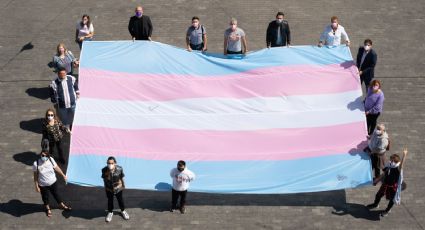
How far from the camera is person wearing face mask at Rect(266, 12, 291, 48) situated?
14391 millimetres

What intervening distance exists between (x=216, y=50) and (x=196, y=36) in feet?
7.29

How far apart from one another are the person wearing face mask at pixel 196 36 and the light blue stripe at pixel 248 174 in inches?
153

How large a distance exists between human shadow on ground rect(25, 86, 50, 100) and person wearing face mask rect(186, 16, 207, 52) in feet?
12.4

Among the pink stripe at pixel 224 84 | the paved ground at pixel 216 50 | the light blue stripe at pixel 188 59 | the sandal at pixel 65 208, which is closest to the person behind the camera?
the paved ground at pixel 216 50

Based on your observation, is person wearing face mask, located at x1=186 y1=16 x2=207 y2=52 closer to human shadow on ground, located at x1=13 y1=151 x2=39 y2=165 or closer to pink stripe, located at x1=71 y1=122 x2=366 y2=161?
pink stripe, located at x1=71 y1=122 x2=366 y2=161

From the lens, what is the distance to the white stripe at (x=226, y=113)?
12.3m

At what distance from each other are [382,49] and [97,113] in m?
8.40

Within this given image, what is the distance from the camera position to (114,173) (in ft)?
36.5

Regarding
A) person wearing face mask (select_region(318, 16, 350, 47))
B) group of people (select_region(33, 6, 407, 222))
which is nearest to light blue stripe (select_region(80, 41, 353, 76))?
person wearing face mask (select_region(318, 16, 350, 47))

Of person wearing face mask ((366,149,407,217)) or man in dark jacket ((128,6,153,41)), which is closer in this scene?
person wearing face mask ((366,149,407,217))

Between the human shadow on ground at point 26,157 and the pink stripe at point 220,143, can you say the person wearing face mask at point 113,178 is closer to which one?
the pink stripe at point 220,143

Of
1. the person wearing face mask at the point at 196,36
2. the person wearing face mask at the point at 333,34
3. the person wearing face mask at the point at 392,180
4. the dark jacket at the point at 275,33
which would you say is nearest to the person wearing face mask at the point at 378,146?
the person wearing face mask at the point at 392,180

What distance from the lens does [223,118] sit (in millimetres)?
12531

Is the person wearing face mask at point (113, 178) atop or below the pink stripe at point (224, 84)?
below
